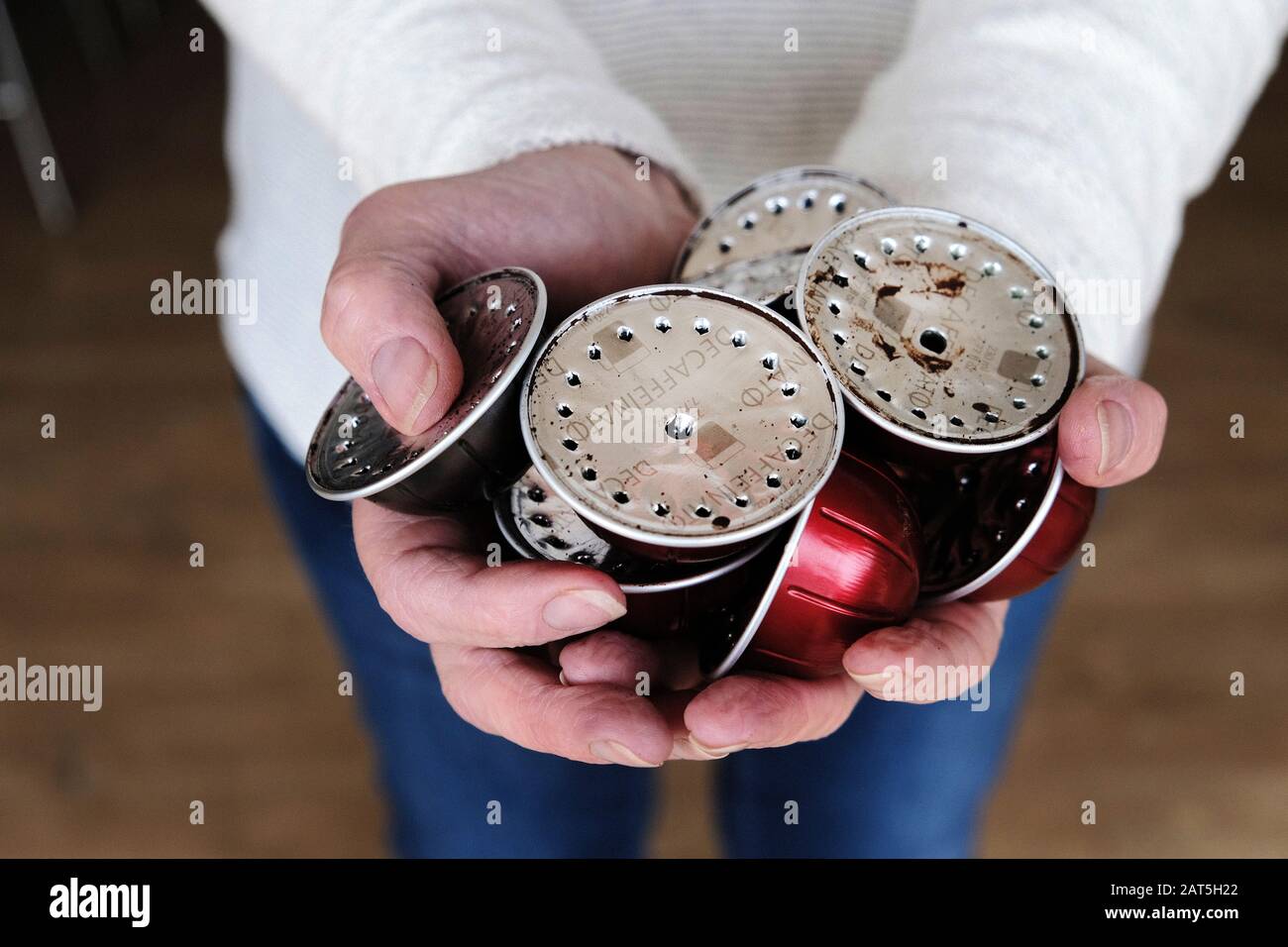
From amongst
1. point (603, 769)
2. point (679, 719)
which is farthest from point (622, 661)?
point (603, 769)

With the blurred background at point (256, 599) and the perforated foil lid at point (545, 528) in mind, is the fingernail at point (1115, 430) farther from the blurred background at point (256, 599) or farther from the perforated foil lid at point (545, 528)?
the blurred background at point (256, 599)

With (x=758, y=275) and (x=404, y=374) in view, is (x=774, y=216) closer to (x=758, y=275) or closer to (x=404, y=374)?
(x=758, y=275)

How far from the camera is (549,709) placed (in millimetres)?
635

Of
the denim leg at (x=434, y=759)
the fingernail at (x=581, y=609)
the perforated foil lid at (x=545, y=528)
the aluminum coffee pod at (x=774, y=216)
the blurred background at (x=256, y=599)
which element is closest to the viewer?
the fingernail at (x=581, y=609)

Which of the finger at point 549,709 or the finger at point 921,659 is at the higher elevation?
the finger at point 921,659

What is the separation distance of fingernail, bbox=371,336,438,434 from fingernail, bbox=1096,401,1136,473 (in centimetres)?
36

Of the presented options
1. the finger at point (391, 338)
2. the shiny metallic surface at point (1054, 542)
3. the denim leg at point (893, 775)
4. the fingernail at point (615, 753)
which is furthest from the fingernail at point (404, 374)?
the denim leg at point (893, 775)

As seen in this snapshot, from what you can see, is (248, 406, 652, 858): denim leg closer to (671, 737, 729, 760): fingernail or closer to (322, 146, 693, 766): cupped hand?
(322, 146, 693, 766): cupped hand

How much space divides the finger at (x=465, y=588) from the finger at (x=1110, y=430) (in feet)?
0.85

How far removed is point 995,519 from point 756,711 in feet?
0.65

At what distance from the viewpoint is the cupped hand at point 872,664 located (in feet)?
2.00

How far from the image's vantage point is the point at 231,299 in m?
0.94

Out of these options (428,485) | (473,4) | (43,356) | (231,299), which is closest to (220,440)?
(43,356)

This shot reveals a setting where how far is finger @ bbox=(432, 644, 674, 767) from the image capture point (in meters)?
0.60
